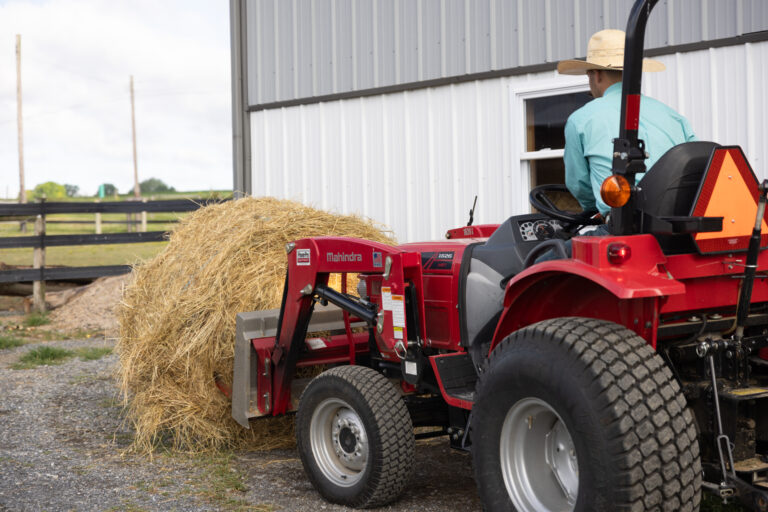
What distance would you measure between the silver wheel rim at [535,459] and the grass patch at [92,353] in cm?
725

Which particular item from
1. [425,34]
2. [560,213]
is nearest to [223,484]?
[560,213]

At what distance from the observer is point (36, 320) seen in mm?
12398

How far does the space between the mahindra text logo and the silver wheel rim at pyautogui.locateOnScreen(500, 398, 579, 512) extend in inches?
61.1

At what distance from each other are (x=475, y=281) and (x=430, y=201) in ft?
14.4

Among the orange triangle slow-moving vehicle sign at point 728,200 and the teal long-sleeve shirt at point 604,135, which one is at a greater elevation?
the teal long-sleeve shirt at point 604,135

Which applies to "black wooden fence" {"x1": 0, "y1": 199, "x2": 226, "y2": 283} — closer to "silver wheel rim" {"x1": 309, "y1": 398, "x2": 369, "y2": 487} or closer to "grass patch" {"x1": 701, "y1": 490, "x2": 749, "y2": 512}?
"silver wheel rim" {"x1": 309, "y1": 398, "x2": 369, "y2": 487}

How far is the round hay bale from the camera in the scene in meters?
5.54

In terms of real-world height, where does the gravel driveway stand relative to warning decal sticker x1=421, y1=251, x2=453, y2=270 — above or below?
below

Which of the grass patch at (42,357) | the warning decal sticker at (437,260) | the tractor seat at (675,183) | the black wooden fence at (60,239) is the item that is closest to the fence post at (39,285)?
the black wooden fence at (60,239)

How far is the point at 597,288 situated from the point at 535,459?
0.72 metres

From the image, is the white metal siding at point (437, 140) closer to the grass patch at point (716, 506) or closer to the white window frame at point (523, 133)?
the white window frame at point (523, 133)

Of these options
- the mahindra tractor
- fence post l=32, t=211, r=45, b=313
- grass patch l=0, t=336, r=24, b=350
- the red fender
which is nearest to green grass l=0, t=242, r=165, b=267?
fence post l=32, t=211, r=45, b=313

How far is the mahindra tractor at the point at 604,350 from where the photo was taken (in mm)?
2930

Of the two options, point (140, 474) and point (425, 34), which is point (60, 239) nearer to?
point (425, 34)
